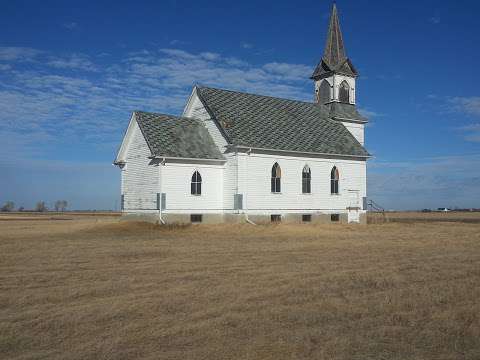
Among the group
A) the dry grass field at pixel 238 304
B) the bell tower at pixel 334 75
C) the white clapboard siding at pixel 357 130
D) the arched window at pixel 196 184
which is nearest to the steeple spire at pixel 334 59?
the bell tower at pixel 334 75

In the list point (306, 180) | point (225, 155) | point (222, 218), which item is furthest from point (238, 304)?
point (306, 180)

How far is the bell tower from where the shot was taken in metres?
40.8

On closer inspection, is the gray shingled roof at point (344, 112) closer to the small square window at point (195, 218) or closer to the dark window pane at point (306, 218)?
the dark window pane at point (306, 218)

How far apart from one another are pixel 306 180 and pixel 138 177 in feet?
33.7

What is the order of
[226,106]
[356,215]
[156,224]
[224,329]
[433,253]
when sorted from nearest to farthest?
[224,329] < [433,253] < [156,224] < [226,106] < [356,215]

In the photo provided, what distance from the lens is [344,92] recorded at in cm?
4138

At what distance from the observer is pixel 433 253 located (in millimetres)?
18109

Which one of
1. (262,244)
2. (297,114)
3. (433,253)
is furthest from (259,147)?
(433,253)

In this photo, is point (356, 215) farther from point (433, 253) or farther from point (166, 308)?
point (166, 308)

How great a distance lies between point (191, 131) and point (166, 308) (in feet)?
82.6

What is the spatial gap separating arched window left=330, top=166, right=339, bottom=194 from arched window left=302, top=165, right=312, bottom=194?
1916 millimetres

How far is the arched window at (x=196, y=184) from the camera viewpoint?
3222 centimetres

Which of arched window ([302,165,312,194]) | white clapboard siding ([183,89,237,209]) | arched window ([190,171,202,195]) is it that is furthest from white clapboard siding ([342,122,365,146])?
arched window ([190,171,202,195])

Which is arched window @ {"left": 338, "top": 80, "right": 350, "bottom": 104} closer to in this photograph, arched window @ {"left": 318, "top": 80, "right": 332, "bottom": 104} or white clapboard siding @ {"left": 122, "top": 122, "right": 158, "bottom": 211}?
arched window @ {"left": 318, "top": 80, "right": 332, "bottom": 104}
